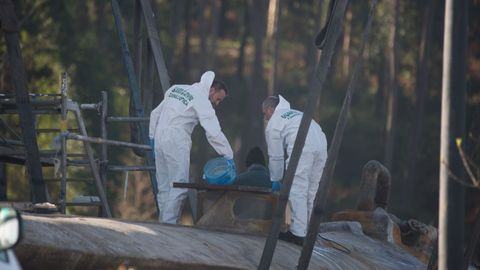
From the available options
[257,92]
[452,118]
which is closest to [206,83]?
[452,118]

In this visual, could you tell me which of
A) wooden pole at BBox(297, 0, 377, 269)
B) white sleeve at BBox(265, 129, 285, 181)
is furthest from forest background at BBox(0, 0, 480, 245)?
wooden pole at BBox(297, 0, 377, 269)

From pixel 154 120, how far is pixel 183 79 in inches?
1634

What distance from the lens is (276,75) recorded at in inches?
2148

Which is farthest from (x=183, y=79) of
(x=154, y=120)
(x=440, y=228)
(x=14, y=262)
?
(x=14, y=262)

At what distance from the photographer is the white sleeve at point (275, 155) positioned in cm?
1560

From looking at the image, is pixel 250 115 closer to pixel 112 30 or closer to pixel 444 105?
pixel 112 30

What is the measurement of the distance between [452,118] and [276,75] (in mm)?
41943

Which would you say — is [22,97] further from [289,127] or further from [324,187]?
[324,187]

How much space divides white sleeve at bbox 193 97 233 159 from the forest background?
62.1 ft

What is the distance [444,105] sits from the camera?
1280 cm

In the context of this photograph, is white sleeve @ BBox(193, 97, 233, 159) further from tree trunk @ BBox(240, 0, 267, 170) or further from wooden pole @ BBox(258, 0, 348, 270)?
tree trunk @ BBox(240, 0, 267, 170)

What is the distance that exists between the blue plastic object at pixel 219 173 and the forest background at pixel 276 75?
1909 centimetres

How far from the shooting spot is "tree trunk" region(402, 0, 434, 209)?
5278 centimetres

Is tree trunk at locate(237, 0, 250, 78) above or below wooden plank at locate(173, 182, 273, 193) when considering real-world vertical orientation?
below
